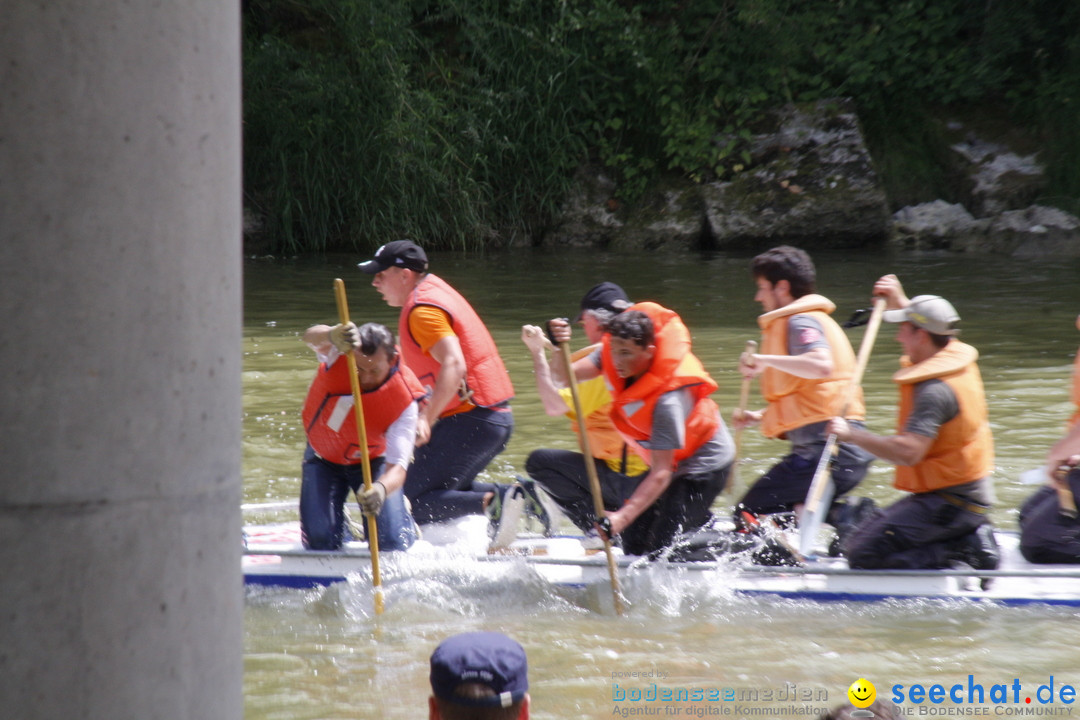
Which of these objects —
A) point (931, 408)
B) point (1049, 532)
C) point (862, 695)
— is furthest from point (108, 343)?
point (1049, 532)

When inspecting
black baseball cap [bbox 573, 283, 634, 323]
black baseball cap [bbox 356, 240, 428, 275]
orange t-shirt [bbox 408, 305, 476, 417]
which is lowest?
orange t-shirt [bbox 408, 305, 476, 417]

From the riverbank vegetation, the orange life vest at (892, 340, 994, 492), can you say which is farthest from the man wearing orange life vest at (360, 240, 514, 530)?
the riverbank vegetation

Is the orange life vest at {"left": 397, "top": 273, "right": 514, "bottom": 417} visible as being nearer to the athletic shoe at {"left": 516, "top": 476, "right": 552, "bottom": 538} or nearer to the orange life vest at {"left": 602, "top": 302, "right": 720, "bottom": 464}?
the athletic shoe at {"left": 516, "top": 476, "right": 552, "bottom": 538}

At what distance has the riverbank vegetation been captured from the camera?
18.2 meters

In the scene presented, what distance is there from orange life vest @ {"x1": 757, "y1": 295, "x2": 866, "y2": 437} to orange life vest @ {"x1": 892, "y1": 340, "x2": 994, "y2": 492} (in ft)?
1.84

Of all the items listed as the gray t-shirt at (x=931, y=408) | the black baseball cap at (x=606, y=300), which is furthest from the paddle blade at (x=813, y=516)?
the black baseball cap at (x=606, y=300)

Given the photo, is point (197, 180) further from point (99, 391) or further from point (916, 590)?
point (916, 590)

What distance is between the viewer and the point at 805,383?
17.1 feet

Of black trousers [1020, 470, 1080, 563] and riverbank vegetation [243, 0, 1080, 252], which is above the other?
riverbank vegetation [243, 0, 1080, 252]

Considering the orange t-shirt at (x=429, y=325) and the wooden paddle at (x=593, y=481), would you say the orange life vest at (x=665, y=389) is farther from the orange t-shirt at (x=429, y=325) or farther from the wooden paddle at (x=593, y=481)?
the orange t-shirt at (x=429, y=325)

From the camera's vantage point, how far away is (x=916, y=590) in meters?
4.66

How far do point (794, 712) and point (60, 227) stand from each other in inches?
121

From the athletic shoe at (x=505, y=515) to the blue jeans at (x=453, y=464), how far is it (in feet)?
0.23

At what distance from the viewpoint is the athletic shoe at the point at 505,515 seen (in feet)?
17.4
